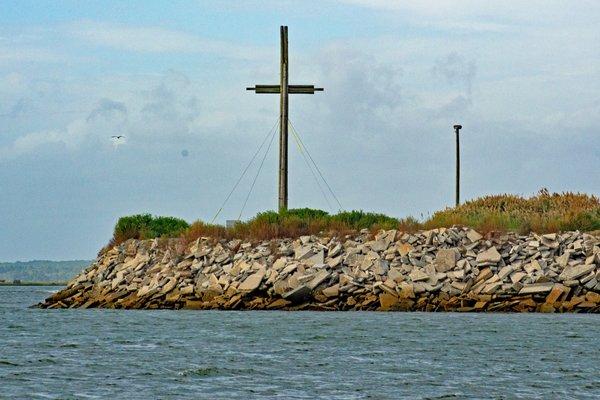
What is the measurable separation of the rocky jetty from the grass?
1075 mm

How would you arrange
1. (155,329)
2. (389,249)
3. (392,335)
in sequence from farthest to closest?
(389,249) < (155,329) < (392,335)

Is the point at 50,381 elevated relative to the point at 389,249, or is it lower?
lower

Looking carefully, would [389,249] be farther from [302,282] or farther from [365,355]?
[365,355]

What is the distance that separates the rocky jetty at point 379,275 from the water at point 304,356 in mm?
1602

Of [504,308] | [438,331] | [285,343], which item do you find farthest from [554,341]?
[504,308]

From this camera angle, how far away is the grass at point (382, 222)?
37.1 meters

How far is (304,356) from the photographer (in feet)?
69.1

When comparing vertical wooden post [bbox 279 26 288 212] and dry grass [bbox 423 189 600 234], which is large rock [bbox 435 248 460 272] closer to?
dry grass [bbox 423 189 600 234]

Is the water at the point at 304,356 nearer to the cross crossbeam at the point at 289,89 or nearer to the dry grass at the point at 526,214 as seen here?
the dry grass at the point at 526,214

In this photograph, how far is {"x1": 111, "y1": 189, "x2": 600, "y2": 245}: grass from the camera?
37.1m

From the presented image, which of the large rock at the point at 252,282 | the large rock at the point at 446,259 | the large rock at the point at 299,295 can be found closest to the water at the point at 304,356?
the large rock at the point at 299,295

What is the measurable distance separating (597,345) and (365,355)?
5091 millimetres

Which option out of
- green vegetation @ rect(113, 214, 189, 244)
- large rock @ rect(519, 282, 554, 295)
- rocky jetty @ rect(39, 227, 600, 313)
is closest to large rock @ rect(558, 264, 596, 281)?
rocky jetty @ rect(39, 227, 600, 313)

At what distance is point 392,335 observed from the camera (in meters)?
24.9
